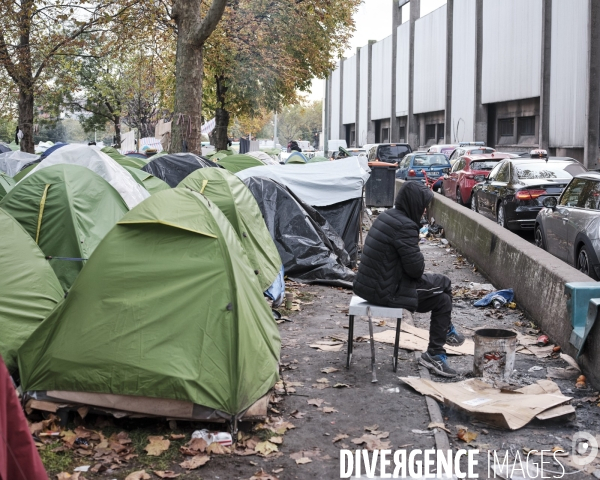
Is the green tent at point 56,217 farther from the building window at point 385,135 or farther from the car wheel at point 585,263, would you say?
the building window at point 385,135

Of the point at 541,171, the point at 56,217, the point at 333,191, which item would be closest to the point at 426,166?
the point at 541,171

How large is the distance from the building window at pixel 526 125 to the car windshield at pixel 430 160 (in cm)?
895

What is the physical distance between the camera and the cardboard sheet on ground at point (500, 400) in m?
5.80

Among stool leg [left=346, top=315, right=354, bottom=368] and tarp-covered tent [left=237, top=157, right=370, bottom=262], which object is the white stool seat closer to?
stool leg [left=346, top=315, right=354, bottom=368]

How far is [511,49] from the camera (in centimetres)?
3775

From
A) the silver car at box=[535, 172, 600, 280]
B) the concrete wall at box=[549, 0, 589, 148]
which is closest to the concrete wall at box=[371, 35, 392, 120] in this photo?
the concrete wall at box=[549, 0, 589, 148]

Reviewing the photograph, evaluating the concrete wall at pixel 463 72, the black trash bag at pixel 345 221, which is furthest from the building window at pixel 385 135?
the black trash bag at pixel 345 221

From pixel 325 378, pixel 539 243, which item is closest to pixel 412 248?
pixel 325 378

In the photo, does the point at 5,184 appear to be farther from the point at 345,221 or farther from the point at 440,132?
the point at 440,132

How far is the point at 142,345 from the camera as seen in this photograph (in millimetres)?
5699

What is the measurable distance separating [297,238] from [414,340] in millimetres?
4159

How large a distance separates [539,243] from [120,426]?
29.8ft

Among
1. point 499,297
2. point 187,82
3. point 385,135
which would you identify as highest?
point 385,135

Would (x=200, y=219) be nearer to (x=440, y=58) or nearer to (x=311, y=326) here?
(x=311, y=326)
